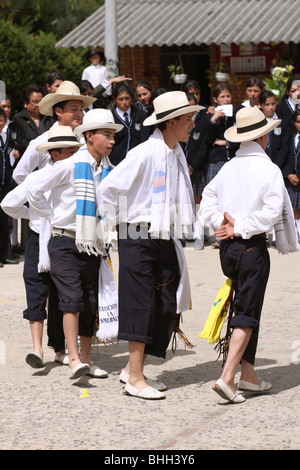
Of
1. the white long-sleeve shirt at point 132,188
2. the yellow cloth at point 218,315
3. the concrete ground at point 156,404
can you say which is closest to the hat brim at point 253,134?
the white long-sleeve shirt at point 132,188

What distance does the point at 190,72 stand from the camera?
1984 cm

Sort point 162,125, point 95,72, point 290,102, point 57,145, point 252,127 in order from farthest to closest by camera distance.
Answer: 1. point 95,72
2. point 290,102
3. point 57,145
4. point 162,125
5. point 252,127

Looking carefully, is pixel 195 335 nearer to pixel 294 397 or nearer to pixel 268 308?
pixel 268 308

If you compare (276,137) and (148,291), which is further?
(276,137)

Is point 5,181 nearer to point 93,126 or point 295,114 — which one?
point 295,114

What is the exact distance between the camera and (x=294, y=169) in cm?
1109

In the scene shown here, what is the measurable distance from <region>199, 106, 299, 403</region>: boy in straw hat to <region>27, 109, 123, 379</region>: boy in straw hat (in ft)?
2.51

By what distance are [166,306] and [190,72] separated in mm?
14741

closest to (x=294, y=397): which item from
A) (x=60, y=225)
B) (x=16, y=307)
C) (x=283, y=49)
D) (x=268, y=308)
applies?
(x=60, y=225)

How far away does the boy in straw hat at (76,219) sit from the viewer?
5773mm

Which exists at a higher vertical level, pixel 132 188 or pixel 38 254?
pixel 132 188

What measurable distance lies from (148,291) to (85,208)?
0.67 m

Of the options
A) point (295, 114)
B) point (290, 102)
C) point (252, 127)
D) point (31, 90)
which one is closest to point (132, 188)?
point (252, 127)

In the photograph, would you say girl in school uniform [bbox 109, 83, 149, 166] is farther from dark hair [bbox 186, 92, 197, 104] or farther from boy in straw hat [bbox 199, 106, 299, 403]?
boy in straw hat [bbox 199, 106, 299, 403]
